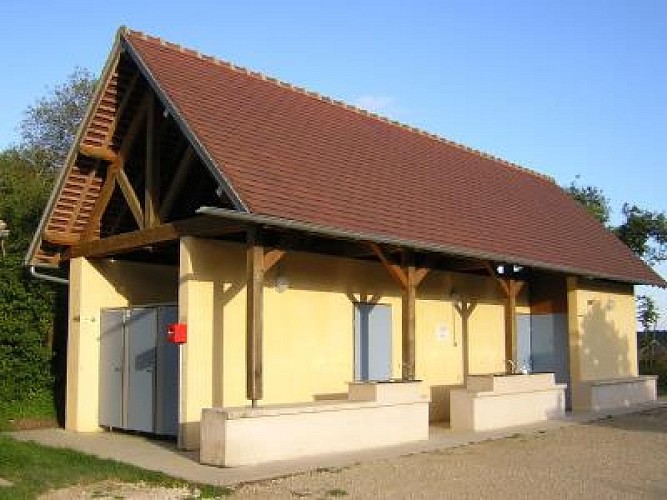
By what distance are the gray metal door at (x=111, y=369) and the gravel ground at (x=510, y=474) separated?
A: 5.07 meters

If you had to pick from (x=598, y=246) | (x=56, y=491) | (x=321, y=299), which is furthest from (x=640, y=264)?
(x=56, y=491)

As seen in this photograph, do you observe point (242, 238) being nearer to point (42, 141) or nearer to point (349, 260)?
point (349, 260)

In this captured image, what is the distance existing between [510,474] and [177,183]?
6.01m

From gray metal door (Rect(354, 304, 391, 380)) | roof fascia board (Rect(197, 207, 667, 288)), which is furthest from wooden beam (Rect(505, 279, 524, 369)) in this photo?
gray metal door (Rect(354, 304, 391, 380))

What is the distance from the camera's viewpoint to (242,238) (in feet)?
40.7

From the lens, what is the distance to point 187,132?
1084 cm

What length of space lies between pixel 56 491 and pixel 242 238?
5025 mm

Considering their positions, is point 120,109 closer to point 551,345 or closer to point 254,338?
point 254,338

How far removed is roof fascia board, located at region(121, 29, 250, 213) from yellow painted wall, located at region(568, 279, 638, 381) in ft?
34.5

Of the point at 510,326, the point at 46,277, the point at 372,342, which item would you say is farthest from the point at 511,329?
the point at 46,277

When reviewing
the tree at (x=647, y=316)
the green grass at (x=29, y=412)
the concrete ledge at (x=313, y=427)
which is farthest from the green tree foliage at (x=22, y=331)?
the tree at (x=647, y=316)

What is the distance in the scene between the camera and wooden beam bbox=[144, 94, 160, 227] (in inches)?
489

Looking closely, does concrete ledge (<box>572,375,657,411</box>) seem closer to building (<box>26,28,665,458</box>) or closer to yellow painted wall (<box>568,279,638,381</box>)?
building (<box>26,28,665,458</box>)

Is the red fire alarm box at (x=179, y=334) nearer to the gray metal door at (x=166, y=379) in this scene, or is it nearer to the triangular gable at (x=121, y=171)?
the gray metal door at (x=166, y=379)
